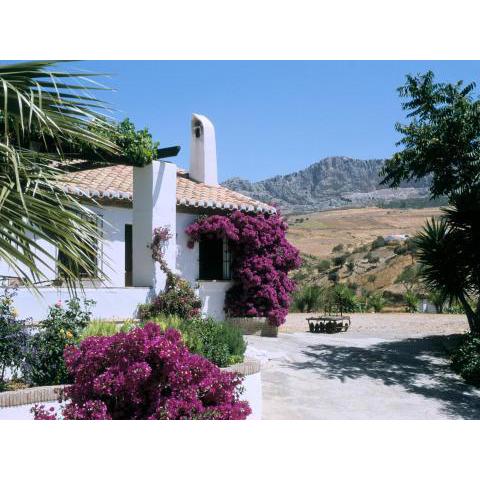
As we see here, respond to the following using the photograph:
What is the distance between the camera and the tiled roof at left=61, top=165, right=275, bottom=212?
12602 millimetres

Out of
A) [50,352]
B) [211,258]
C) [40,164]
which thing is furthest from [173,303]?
[40,164]

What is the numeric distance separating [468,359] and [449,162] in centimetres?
408

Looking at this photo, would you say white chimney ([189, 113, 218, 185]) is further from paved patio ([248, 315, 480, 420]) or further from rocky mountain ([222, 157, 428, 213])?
rocky mountain ([222, 157, 428, 213])

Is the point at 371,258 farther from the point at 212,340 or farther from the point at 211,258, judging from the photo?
the point at 212,340

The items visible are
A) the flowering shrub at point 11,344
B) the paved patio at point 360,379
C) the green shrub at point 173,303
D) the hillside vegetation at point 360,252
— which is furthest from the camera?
the hillside vegetation at point 360,252

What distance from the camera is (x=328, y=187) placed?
86.2m

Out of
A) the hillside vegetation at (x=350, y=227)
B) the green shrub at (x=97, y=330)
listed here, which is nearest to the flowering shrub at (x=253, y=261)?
the green shrub at (x=97, y=330)

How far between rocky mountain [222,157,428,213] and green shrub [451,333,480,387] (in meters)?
63.7

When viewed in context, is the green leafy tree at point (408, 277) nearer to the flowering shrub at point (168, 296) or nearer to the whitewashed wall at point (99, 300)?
the flowering shrub at point (168, 296)

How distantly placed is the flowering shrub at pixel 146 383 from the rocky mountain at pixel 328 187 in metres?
71.0

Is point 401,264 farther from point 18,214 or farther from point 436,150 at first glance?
point 18,214

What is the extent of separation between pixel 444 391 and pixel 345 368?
5.82 feet

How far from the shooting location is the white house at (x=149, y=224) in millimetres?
10086
